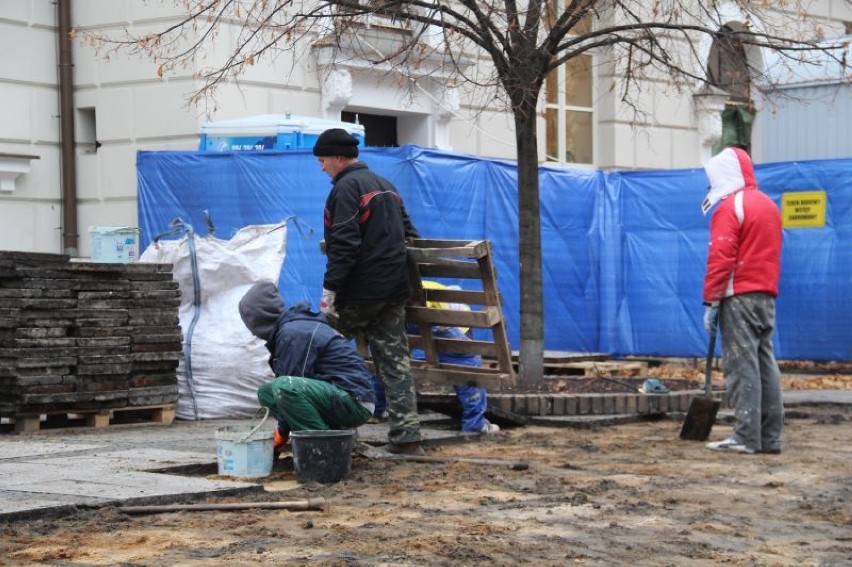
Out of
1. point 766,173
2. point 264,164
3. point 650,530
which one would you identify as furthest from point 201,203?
point 650,530

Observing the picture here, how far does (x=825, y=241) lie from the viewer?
16.7m

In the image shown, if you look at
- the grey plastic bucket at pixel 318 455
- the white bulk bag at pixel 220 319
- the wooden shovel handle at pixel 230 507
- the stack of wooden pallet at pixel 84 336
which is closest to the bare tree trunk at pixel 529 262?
the white bulk bag at pixel 220 319

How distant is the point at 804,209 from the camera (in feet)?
55.1

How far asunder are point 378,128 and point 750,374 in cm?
943

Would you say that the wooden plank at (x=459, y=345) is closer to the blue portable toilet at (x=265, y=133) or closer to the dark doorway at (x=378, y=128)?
the blue portable toilet at (x=265, y=133)

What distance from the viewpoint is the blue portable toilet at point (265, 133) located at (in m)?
14.9

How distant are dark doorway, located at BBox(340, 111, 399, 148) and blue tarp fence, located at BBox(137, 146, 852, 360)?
2517 millimetres

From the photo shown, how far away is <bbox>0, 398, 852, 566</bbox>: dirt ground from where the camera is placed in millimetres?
6000

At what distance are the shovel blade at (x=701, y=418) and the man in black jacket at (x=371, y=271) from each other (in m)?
2.39

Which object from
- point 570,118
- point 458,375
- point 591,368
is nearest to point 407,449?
point 458,375

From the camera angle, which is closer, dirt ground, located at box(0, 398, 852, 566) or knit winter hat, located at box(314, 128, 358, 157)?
dirt ground, located at box(0, 398, 852, 566)

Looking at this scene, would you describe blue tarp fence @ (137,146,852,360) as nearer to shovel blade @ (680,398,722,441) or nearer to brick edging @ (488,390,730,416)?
brick edging @ (488,390,730,416)

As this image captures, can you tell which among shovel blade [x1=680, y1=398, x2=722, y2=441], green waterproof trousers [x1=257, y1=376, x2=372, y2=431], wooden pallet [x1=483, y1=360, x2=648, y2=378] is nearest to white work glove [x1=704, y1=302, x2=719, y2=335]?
shovel blade [x1=680, y1=398, x2=722, y2=441]

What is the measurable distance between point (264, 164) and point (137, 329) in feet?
11.2
